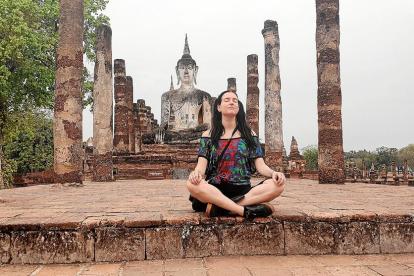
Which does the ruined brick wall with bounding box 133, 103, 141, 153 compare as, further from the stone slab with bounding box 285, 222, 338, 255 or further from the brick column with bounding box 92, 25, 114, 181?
the stone slab with bounding box 285, 222, 338, 255

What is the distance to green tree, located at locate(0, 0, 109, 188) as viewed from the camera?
11.4 meters

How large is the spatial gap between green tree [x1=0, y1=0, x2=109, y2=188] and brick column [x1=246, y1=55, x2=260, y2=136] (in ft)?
22.5

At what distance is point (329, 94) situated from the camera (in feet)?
29.0

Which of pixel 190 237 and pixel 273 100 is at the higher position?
pixel 273 100

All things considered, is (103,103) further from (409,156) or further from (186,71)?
(409,156)

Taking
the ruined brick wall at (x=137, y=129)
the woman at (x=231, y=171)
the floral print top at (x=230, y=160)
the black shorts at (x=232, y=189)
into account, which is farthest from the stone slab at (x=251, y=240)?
the ruined brick wall at (x=137, y=129)

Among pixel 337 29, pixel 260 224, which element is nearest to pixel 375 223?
pixel 260 224

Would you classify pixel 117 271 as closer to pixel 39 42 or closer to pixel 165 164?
pixel 165 164

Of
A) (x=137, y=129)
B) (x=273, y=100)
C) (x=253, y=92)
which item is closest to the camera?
(x=273, y=100)

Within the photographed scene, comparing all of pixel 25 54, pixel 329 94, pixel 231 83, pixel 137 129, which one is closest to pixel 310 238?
pixel 329 94

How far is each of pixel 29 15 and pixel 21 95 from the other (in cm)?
279

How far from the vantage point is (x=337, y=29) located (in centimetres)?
891

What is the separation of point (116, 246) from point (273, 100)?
11.0 m

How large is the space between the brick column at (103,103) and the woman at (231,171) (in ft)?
27.9
